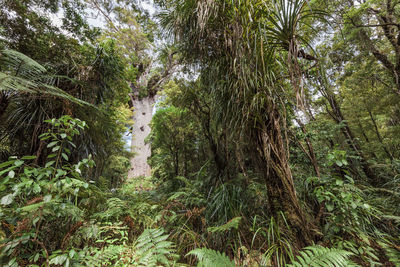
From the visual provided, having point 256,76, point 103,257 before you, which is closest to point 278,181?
point 256,76

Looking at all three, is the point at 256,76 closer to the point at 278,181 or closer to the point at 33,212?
the point at 278,181

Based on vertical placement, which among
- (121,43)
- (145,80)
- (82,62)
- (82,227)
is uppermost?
(121,43)

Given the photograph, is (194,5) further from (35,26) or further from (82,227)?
(35,26)

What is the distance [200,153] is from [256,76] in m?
1.85

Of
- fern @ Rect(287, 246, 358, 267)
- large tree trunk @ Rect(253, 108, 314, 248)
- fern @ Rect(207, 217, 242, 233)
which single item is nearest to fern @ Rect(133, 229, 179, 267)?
fern @ Rect(207, 217, 242, 233)

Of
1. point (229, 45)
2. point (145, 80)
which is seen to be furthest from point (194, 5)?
point (145, 80)

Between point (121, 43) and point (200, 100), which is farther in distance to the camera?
point (121, 43)

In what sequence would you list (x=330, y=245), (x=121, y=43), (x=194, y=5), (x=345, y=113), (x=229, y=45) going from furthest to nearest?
(x=345, y=113) → (x=121, y=43) → (x=194, y=5) → (x=229, y=45) → (x=330, y=245)

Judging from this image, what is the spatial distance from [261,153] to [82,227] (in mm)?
1504

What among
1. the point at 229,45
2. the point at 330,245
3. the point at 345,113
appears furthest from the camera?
the point at 345,113

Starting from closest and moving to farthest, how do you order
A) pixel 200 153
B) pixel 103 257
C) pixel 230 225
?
pixel 103 257 < pixel 230 225 < pixel 200 153

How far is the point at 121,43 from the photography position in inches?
189

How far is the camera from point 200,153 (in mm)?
2877

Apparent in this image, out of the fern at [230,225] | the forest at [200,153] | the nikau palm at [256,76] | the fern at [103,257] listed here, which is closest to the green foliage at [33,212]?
the forest at [200,153]
